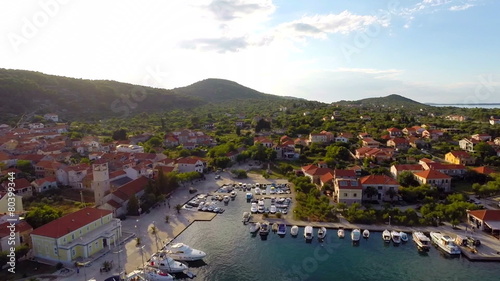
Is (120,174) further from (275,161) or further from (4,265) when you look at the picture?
(275,161)

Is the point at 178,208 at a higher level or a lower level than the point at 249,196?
higher

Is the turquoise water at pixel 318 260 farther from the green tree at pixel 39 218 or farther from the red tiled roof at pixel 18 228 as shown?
the red tiled roof at pixel 18 228

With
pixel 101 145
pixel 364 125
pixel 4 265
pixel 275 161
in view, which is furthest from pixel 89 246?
pixel 364 125

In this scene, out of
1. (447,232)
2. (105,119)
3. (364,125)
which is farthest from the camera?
(105,119)

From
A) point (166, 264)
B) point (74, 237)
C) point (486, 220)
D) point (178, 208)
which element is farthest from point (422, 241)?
point (74, 237)

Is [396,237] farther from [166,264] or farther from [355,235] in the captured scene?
[166,264]

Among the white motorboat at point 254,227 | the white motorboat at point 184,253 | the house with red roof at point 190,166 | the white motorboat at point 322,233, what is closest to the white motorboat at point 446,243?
the white motorboat at point 322,233
